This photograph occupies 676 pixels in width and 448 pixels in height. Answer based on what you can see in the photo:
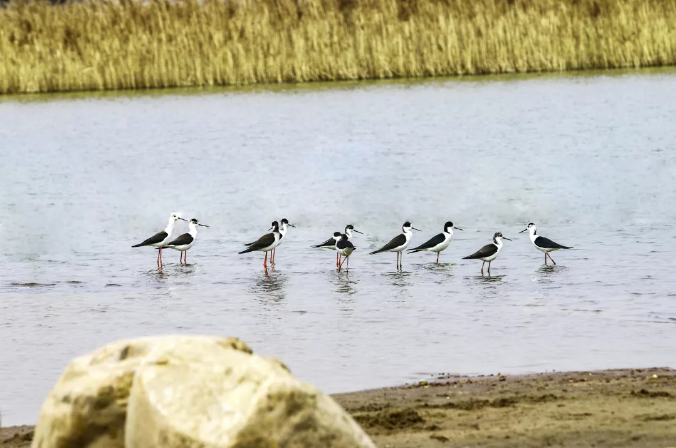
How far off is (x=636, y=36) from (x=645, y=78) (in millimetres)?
1569

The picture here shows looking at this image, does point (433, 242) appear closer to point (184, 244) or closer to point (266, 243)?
point (266, 243)

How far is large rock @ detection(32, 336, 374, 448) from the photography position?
4.44 m

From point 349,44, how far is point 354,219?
1585 cm

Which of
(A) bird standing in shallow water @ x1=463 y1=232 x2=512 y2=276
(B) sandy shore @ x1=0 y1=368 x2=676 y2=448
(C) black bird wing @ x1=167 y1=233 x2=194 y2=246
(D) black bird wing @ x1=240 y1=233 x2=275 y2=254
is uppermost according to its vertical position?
(C) black bird wing @ x1=167 y1=233 x2=194 y2=246

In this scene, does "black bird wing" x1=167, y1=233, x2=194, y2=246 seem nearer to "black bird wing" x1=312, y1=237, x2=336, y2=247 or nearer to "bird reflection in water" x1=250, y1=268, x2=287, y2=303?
"bird reflection in water" x1=250, y1=268, x2=287, y2=303

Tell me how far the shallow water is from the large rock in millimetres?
2876

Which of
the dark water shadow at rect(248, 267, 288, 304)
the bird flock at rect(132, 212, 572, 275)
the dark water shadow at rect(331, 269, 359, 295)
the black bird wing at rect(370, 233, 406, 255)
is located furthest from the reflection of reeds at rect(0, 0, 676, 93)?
the dark water shadow at rect(331, 269, 359, 295)

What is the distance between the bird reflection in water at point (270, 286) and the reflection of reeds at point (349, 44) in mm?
18821

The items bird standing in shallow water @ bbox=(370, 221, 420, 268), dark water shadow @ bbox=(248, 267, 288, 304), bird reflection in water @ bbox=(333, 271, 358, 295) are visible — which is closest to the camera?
dark water shadow @ bbox=(248, 267, 288, 304)

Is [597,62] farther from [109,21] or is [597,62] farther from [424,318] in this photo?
[424,318]

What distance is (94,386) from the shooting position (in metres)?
4.93

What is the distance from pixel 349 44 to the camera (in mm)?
31875

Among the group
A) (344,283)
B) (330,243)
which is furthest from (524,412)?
(330,243)

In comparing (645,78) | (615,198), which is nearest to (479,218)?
(615,198)
